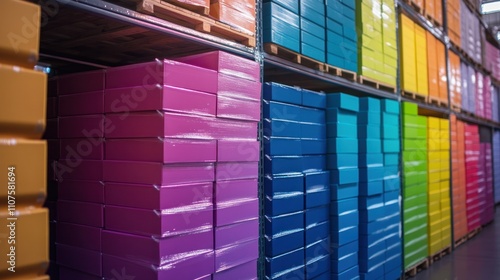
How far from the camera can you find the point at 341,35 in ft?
13.4

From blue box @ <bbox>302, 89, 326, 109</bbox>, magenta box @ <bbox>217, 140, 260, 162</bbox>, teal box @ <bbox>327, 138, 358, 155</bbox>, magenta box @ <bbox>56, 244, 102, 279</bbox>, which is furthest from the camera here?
teal box @ <bbox>327, 138, 358, 155</bbox>

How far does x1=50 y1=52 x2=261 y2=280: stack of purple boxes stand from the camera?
2.21 metres

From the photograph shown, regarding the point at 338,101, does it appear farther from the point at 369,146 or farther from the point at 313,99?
the point at 369,146

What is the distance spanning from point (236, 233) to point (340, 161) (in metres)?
1.58

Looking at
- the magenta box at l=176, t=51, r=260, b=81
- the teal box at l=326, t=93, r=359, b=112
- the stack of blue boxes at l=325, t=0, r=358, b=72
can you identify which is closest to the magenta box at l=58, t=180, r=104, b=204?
the magenta box at l=176, t=51, r=260, b=81

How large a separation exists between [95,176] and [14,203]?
2.99ft

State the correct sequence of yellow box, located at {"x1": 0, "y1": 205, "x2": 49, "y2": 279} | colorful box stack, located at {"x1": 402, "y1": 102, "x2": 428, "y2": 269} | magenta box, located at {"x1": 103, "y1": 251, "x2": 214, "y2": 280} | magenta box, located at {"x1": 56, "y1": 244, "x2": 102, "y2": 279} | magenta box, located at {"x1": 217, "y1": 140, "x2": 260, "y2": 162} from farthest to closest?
colorful box stack, located at {"x1": 402, "y1": 102, "x2": 428, "y2": 269} < magenta box, located at {"x1": 217, "y1": 140, "x2": 260, "y2": 162} < magenta box, located at {"x1": 56, "y1": 244, "x2": 102, "y2": 279} < magenta box, located at {"x1": 103, "y1": 251, "x2": 214, "y2": 280} < yellow box, located at {"x1": 0, "y1": 205, "x2": 49, "y2": 279}

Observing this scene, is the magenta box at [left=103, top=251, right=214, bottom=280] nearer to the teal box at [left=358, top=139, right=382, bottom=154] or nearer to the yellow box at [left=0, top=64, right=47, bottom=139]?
the yellow box at [left=0, top=64, right=47, bottom=139]

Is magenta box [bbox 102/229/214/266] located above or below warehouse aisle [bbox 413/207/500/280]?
above

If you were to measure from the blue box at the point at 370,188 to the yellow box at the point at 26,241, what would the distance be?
3318mm

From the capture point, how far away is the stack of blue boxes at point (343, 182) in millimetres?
3801

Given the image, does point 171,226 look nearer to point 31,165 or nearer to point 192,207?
point 192,207

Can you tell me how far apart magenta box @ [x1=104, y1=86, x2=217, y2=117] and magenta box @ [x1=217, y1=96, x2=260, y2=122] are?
0.19 feet

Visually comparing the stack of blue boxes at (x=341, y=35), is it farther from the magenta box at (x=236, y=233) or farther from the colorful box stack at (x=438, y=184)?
the colorful box stack at (x=438, y=184)
